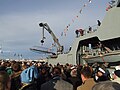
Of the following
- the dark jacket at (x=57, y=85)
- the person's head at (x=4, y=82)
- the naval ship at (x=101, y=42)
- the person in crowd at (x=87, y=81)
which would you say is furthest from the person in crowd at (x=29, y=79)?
the naval ship at (x=101, y=42)

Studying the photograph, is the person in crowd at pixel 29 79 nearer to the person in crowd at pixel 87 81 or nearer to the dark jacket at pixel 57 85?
the dark jacket at pixel 57 85

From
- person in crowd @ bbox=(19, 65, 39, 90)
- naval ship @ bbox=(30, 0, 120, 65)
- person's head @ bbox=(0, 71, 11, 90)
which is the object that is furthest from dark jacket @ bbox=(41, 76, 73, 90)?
naval ship @ bbox=(30, 0, 120, 65)

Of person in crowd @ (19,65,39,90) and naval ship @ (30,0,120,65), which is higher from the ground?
naval ship @ (30,0,120,65)

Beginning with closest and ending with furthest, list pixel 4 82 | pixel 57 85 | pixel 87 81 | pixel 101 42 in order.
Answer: pixel 4 82
pixel 87 81
pixel 57 85
pixel 101 42

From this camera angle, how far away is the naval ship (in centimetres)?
1708

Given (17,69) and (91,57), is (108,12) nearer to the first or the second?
(91,57)

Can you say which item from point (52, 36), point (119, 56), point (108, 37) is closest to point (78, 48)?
point (108, 37)

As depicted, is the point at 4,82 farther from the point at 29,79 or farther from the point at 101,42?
the point at 101,42

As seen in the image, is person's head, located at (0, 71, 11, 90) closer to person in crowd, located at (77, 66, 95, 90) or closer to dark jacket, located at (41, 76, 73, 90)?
person in crowd, located at (77, 66, 95, 90)

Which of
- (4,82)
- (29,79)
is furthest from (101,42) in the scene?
(4,82)

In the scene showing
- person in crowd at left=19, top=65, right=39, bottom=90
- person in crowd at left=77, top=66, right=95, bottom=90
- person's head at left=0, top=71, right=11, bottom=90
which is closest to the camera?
person's head at left=0, top=71, right=11, bottom=90

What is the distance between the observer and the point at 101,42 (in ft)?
66.0

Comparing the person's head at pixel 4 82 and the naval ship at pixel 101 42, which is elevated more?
the naval ship at pixel 101 42

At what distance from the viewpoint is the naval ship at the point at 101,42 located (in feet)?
56.0
